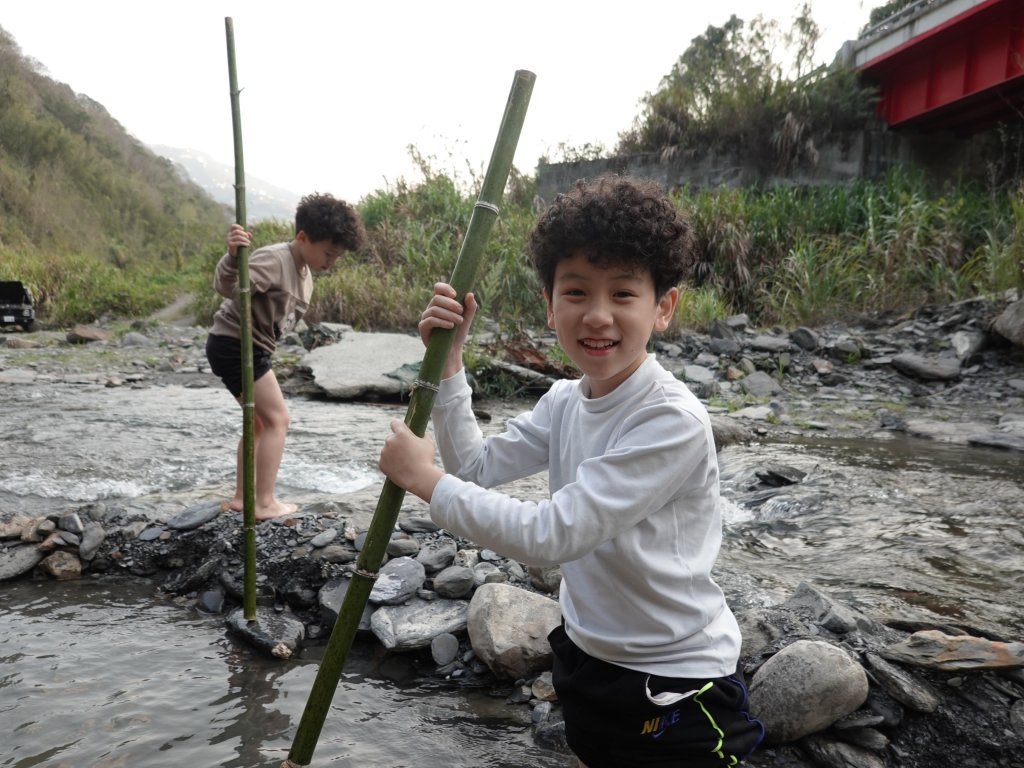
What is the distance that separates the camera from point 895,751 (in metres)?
1.74

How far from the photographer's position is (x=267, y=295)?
3.27 metres

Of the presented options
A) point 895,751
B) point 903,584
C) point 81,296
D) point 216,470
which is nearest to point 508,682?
point 895,751

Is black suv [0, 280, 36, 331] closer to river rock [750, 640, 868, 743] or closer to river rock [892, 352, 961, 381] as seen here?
river rock [892, 352, 961, 381]

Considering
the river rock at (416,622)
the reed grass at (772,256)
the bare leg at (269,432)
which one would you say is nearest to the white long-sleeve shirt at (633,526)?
the river rock at (416,622)

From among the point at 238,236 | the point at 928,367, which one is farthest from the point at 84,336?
the point at 928,367

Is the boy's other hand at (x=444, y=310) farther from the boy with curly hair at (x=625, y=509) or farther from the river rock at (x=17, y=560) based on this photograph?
the river rock at (x=17, y=560)

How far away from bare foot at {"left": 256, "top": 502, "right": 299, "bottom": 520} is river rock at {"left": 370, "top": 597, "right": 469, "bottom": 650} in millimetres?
800

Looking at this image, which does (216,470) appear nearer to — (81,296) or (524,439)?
(524,439)

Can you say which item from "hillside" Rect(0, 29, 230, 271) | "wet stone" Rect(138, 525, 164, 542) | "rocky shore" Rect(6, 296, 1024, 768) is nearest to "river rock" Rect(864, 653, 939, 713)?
"rocky shore" Rect(6, 296, 1024, 768)

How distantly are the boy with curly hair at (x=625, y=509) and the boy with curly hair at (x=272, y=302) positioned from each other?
6.91ft

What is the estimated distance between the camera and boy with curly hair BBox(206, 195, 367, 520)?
127 inches

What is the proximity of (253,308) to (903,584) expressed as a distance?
9.18 feet

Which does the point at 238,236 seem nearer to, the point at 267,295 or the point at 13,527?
the point at 267,295

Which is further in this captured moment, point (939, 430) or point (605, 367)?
point (939, 430)
